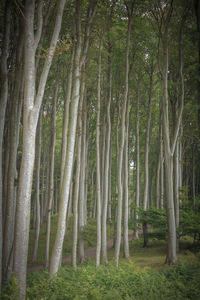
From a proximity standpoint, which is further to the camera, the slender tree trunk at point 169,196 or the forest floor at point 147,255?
Result: the forest floor at point 147,255

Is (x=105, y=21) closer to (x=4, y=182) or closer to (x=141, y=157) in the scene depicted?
(x=4, y=182)

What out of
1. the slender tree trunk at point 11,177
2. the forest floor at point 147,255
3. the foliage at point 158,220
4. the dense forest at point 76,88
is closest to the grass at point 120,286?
the dense forest at point 76,88

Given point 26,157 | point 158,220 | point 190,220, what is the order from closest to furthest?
point 26,157 < point 190,220 < point 158,220

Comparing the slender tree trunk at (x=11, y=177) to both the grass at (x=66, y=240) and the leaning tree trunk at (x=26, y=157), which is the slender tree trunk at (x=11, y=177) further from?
the grass at (x=66, y=240)

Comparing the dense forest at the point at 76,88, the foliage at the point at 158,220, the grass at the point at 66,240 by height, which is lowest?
the grass at the point at 66,240

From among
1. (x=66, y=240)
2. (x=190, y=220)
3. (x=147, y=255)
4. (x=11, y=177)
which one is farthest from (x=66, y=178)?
(x=66, y=240)

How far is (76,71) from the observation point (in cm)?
785

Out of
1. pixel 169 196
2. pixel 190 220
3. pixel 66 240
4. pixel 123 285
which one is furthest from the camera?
pixel 66 240

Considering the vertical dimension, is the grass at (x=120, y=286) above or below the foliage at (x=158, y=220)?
below

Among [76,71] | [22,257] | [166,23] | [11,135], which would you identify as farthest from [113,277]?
[166,23]

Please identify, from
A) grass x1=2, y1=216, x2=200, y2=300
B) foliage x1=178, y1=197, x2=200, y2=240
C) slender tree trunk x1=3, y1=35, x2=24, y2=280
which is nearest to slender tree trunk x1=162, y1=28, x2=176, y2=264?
foliage x1=178, y1=197, x2=200, y2=240

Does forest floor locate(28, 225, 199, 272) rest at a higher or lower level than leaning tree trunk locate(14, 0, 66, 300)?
lower

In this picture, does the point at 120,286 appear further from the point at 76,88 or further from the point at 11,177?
the point at 76,88

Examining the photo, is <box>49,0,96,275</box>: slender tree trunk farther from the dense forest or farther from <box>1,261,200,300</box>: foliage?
<box>1,261,200,300</box>: foliage
